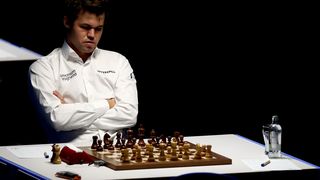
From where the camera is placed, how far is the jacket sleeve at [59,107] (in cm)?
544

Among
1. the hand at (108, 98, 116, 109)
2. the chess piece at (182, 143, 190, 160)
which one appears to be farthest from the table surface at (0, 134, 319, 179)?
the hand at (108, 98, 116, 109)

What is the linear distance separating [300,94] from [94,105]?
1718 millimetres

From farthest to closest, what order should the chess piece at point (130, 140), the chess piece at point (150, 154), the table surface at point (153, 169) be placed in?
the chess piece at point (130, 140) < the chess piece at point (150, 154) < the table surface at point (153, 169)

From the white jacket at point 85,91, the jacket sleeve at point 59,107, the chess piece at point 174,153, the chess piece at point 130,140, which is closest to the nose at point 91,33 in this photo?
the white jacket at point 85,91

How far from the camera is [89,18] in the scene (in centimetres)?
570

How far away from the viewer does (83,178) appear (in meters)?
4.27

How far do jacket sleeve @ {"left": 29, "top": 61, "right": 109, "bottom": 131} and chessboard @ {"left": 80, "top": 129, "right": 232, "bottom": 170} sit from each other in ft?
1.45

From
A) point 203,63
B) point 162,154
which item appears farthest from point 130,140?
point 203,63

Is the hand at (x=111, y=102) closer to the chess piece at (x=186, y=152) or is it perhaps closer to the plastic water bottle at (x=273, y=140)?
the chess piece at (x=186, y=152)

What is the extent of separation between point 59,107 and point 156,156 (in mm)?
883

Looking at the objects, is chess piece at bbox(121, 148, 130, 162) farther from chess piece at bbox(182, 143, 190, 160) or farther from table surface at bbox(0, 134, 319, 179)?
chess piece at bbox(182, 143, 190, 160)

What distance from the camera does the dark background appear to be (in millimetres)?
6301

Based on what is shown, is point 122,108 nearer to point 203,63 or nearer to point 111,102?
point 111,102

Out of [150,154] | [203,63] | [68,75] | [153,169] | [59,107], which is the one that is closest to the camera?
[153,169]
